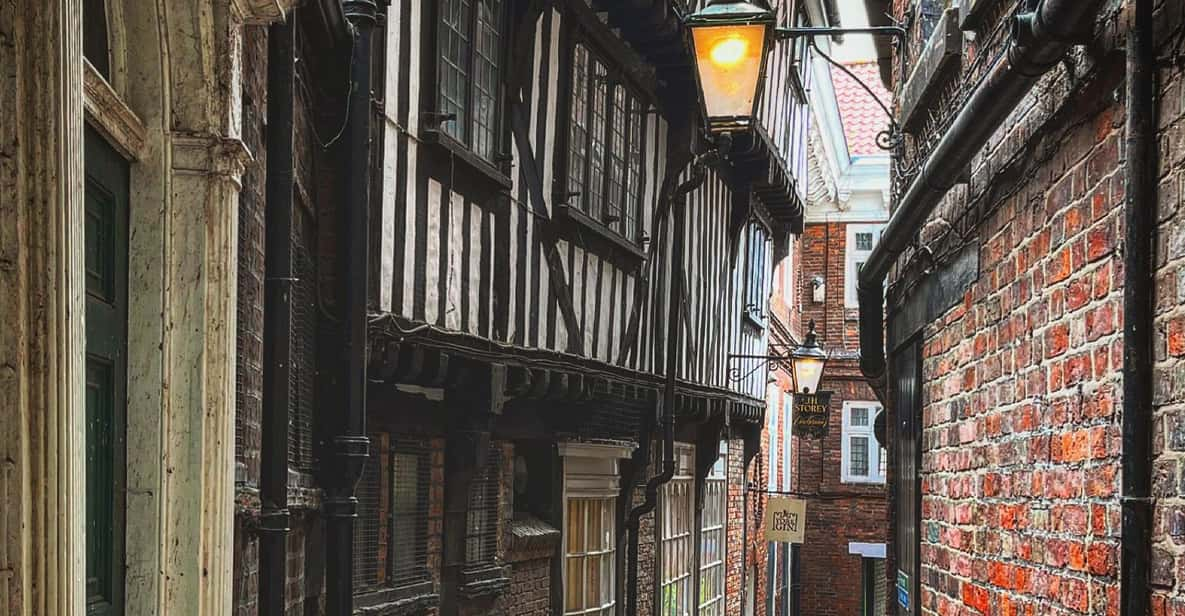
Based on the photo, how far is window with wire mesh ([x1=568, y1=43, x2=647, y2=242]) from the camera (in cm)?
1199

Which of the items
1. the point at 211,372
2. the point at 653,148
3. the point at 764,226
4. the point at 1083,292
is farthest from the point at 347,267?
the point at 764,226

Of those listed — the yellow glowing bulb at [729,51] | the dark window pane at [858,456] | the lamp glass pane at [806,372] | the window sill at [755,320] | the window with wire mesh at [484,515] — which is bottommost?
the dark window pane at [858,456]

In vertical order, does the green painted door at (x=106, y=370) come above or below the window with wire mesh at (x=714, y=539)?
above

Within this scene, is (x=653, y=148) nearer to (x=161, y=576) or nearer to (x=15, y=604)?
(x=161, y=576)

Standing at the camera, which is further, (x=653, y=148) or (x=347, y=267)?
(x=653, y=148)

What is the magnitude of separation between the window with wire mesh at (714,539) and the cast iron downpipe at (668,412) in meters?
3.55

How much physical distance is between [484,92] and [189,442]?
6271 millimetres

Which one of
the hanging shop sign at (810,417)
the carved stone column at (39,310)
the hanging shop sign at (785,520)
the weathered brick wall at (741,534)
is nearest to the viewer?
the carved stone column at (39,310)

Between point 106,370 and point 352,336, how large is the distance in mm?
3033

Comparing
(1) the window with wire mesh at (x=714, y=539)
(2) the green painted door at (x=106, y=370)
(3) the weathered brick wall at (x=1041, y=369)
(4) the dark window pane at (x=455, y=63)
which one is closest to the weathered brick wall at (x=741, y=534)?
(1) the window with wire mesh at (x=714, y=539)

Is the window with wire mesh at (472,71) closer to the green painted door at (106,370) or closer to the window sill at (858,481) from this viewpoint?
the green painted door at (106,370)

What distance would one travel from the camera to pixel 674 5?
42.3 ft

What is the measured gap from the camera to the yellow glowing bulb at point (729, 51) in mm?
6645

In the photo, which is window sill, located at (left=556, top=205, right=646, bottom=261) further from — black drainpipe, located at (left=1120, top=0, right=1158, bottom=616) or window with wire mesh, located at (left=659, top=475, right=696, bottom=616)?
black drainpipe, located at (left=1120, top=0, right=1158, bottom=616)
